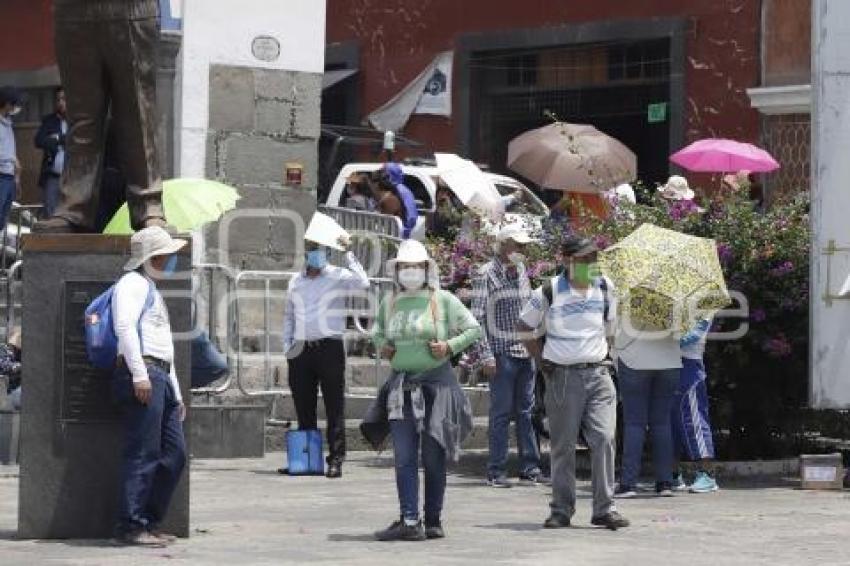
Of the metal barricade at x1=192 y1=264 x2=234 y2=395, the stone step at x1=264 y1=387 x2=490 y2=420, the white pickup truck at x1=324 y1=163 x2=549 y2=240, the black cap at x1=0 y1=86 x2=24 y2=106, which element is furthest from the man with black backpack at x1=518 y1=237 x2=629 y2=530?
the white pickup truck at x1=324 y1=163 x2=549 y2=240

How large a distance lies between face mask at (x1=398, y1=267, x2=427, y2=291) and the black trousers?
4.25 metres

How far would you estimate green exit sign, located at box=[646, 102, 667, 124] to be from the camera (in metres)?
A: 29.5

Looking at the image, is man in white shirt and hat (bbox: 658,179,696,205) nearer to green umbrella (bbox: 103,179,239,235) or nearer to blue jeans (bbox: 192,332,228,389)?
green umbrella (bbox: 103,179,239,235)

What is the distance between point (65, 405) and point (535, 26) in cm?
1823

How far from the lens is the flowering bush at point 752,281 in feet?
56.9

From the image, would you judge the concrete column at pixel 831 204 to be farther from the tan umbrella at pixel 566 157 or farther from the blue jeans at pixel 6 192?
the blue jeans at pixel 6 192

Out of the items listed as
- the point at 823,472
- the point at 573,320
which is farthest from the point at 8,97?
the point at 573,320

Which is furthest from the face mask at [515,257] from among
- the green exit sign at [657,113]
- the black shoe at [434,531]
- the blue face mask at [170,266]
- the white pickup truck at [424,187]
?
the green exit sign at [657,113]

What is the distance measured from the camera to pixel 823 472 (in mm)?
16781

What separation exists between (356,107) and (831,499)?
17.2 metres

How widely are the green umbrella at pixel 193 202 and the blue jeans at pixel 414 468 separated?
3.18 meters

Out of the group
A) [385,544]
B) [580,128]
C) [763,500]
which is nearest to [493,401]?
[763,500]

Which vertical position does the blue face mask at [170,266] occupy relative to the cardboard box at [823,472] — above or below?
above

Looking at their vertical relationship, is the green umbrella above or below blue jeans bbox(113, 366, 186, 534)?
above
